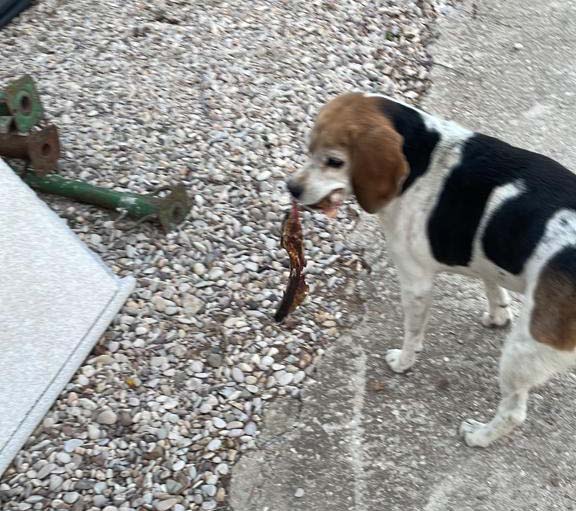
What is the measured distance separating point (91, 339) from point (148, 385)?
1.17 ft

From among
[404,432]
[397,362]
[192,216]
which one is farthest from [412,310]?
[192,216]

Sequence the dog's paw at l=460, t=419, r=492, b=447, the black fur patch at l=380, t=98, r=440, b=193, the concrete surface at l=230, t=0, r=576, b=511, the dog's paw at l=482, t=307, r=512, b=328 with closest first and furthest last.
Answer: the black fur patch at l=380, t=98, r=440, b=193
the concrete surface at l=230, t=0, r=576, b=511
the dog's paw at l=460, t=419, r=492, b=447
the dog's paw at l=482, t=307, r=512, b=328

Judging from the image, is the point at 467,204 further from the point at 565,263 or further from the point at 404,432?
the point at 404,432

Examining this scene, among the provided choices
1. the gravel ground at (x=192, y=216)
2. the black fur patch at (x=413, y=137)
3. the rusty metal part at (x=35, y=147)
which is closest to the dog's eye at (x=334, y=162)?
the black fur patch at (x=413, y=137)

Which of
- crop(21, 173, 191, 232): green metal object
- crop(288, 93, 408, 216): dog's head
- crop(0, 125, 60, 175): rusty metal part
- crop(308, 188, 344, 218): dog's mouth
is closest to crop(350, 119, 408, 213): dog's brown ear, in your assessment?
crop(288, 93, 408, 216): dog's head

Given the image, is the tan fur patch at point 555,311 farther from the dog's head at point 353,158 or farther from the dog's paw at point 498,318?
the dog's paw at point 498,318

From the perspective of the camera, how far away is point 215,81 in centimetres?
502

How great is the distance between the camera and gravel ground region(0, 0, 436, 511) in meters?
3.38

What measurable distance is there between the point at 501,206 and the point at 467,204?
0.46 feet

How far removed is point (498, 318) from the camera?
3885mm

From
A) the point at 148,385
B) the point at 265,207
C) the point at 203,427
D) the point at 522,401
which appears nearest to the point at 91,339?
the point at 148,385

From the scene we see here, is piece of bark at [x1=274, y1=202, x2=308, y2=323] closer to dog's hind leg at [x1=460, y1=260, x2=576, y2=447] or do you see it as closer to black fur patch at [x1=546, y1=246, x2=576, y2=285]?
dog's hind leg at [x1=460, y1=260, x2=576, y2=447]

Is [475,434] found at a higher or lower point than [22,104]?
lower

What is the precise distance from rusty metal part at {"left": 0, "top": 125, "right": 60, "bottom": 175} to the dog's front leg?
2049mm
